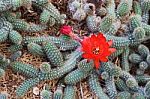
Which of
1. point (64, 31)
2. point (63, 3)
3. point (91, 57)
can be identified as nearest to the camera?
point (91, 57)

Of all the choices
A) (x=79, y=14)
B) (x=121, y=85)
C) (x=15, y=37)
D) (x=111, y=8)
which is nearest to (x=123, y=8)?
(x=111, y=8)

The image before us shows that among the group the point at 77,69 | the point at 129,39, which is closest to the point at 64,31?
the point at 77,69

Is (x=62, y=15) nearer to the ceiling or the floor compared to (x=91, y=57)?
nearer to the ceiling

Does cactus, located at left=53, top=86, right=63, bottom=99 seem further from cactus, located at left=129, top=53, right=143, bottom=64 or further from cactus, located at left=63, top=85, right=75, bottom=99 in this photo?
cactus, located at left=129, top=53, right=143, bottom=64

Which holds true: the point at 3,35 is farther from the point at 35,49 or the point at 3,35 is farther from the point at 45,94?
the point at 45,94

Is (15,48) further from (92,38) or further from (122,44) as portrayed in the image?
(122,44)

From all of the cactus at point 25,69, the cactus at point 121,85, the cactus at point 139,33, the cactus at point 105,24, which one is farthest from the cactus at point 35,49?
the cactus at point 139,33

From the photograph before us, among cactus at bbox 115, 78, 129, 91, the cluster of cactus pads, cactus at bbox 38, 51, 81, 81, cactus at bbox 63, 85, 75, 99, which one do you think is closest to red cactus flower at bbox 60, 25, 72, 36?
the cluster of cactus pads
